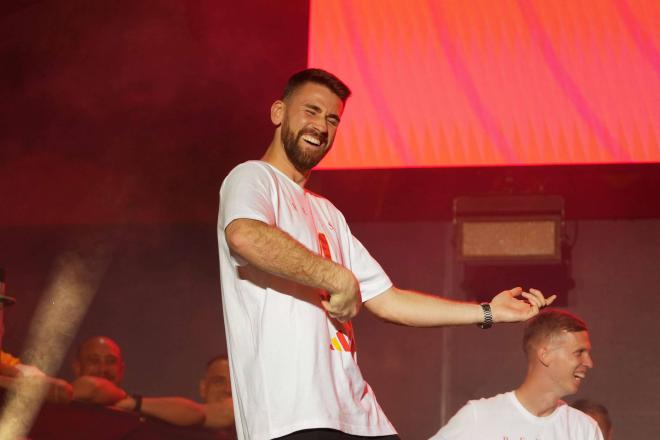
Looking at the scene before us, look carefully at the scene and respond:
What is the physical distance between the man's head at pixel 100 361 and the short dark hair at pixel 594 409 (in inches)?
111

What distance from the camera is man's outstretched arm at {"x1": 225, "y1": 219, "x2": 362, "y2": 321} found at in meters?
2.11

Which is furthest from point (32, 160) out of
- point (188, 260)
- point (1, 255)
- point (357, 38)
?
point (357, 38)

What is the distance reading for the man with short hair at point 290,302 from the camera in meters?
2.13

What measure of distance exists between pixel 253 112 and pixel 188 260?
1178 mm

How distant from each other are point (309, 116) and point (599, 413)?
12.3ft

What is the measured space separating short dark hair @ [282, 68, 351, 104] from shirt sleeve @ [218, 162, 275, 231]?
1.14 ft

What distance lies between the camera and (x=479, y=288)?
6.08 meters

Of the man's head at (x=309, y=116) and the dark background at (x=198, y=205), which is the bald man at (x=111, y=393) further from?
the man's head at (x=309, y=116)

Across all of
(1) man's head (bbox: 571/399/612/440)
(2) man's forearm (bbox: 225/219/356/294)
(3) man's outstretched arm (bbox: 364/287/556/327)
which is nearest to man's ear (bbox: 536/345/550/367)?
(1) man's head (bbox: 571/399/612/440)

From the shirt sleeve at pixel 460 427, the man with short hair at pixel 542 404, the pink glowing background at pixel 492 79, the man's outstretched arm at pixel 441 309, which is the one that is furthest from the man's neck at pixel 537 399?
the man's outstretched arm at pixel 441 309

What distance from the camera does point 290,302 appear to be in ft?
7.47

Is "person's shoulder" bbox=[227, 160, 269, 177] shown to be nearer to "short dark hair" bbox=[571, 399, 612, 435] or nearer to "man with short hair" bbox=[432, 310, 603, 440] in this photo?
"man with short hair" bbox=[432, 310, 603, 440]

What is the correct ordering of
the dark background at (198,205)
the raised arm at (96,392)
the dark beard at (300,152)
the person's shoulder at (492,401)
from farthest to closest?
the dark background at (198,205), the raised arm at (96,392), the person's shoulder at (492,401), the dark beard at (300,152)

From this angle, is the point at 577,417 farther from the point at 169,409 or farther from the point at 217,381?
the point at 217,381
